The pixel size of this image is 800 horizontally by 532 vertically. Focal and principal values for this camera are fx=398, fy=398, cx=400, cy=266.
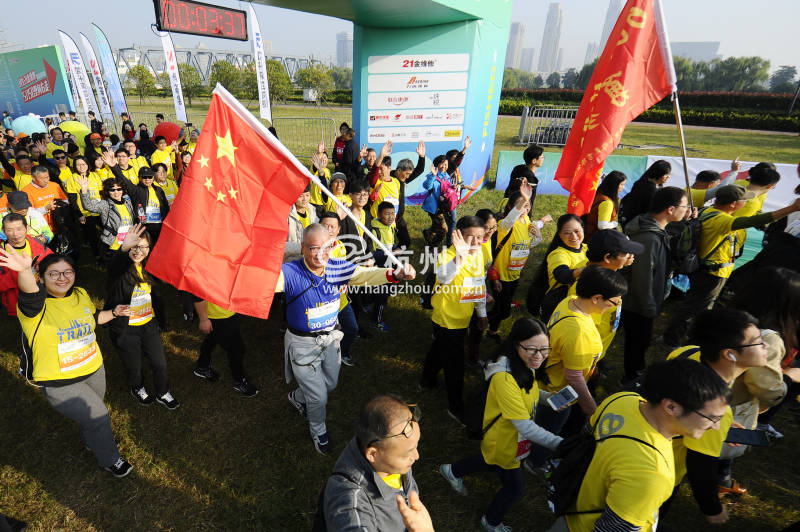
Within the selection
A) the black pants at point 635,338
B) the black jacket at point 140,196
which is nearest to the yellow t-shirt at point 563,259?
the black pants at point 635,338

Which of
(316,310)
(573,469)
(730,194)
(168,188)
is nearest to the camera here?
(573,469)

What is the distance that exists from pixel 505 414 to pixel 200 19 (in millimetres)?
8780

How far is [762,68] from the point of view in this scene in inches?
2884

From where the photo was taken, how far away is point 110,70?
602 inches

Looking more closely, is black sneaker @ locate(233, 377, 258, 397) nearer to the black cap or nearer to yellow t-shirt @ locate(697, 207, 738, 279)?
the black cap

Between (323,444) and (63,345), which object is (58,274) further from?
(323,444)

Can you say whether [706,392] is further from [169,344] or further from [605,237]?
[169,344]

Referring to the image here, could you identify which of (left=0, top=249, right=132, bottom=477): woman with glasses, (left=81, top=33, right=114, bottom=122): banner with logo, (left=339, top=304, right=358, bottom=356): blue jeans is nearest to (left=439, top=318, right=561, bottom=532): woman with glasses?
(left=339, top=304, right=358, bottom=356): blue jeans

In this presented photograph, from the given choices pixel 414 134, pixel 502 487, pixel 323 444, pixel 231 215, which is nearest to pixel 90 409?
pixel 323 444

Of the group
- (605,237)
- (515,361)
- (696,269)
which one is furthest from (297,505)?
(696,269)

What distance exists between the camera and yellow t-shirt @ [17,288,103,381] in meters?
3.08

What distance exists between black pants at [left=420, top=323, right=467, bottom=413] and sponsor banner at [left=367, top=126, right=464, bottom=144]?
715 centimetres

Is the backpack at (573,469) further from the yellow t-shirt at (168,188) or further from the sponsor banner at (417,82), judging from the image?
the sponsor banner at (417,82)

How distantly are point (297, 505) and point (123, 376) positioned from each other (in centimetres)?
295
